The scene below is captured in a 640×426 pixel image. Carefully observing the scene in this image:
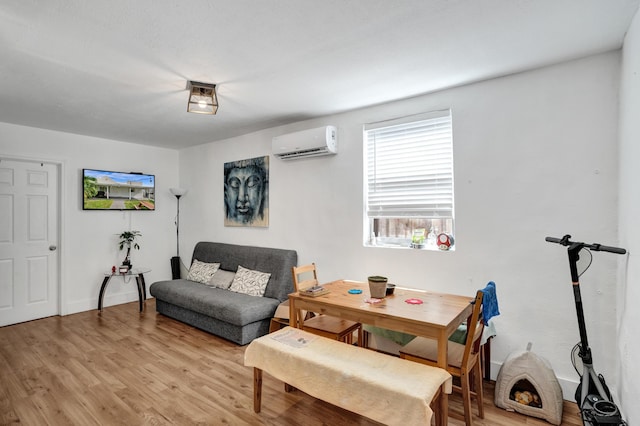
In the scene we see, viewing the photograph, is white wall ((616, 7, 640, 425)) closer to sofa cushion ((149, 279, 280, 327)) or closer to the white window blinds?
the white window blinds

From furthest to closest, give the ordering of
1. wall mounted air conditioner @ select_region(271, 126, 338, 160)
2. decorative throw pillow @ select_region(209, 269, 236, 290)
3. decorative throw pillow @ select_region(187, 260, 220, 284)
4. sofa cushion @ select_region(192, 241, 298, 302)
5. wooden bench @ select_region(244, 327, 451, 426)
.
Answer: decorative throw pillow @ select_region(187, 260, 220, 284), decorative throw pillow @ select_region(209, 269, 236, 290), sofa cushion @ select_region(192, 241, 298, 302), wall mounted air conditioner @ select_region(271, 126, 338, 160), wooden bench @ select_region(244, 327, 451, 426)

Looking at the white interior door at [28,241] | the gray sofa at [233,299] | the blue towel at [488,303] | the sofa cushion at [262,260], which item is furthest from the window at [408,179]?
the white interior door at [28,241]

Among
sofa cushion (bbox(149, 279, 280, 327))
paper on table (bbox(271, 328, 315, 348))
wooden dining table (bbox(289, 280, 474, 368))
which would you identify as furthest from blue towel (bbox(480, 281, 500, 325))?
sofa cushion (bbox(149, 279, 280, 327))

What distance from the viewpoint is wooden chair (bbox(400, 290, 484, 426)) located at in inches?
75.6

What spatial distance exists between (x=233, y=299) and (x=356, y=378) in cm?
215

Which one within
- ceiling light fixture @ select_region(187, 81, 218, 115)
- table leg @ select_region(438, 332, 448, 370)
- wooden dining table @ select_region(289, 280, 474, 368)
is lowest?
table leg @ select_region(438, 332, 448, 370)

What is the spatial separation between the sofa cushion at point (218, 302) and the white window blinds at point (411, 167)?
4.98 feet

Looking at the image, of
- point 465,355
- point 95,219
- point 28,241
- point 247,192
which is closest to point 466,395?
point 465,355

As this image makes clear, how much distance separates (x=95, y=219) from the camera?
463 cm

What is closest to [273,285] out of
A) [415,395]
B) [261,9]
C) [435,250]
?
[435,250]

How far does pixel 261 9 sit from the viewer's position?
5.74 feet

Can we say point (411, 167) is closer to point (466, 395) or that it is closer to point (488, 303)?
point (488, 303)

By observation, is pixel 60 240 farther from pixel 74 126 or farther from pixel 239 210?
pixel 239 210

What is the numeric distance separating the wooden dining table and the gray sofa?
949 millimetres
